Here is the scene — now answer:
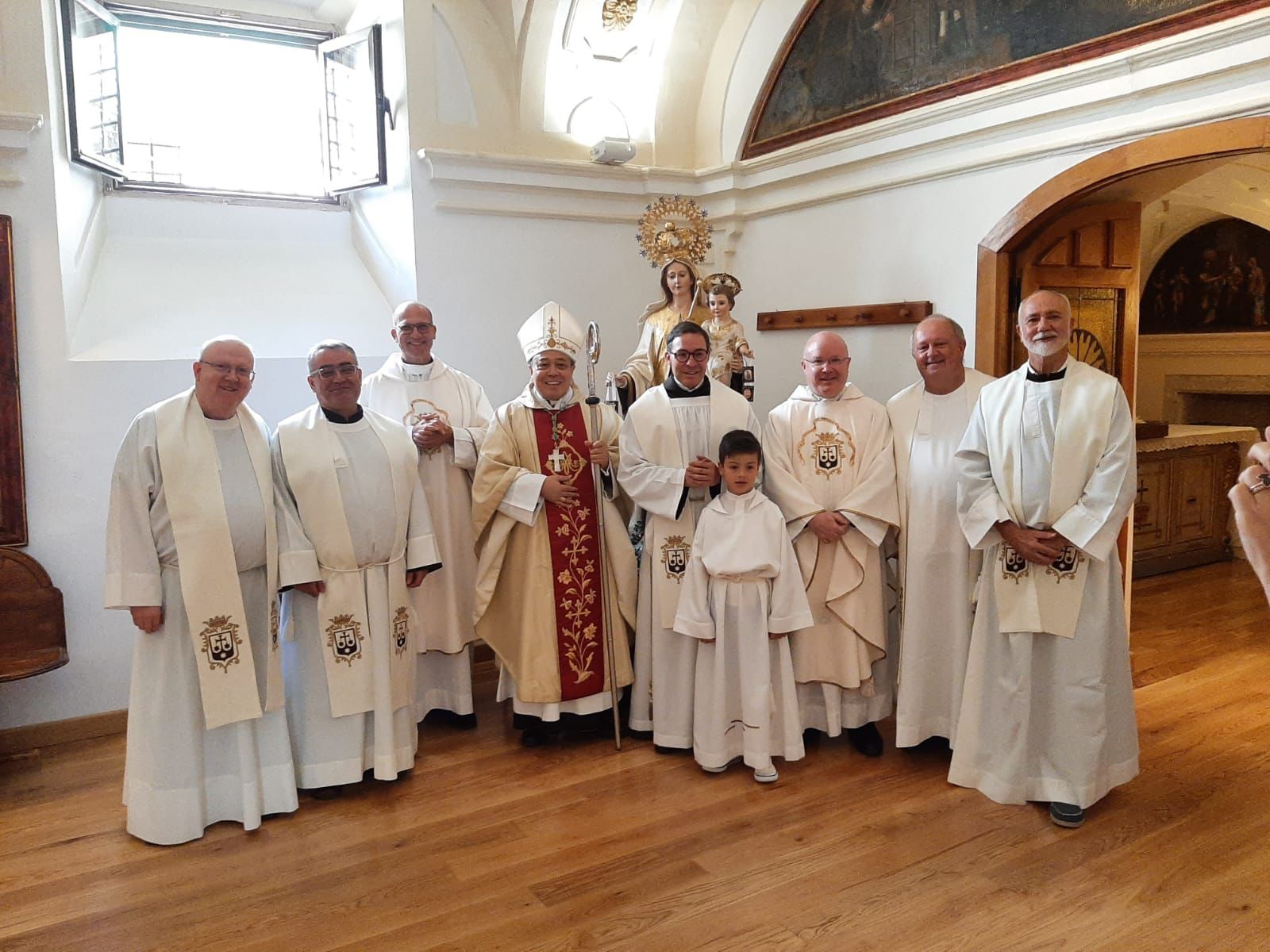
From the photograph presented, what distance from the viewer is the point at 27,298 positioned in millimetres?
4738

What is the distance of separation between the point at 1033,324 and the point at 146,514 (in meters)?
3.40

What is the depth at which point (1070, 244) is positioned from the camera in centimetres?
520

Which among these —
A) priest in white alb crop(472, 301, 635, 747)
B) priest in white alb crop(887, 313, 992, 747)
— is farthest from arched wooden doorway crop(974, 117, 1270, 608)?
priest in white alb crop(472, 301, 635, 747)

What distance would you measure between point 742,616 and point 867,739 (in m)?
0.92

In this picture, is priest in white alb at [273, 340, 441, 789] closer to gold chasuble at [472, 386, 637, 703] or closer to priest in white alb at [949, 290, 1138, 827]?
gold chasuble at [472, 386, 637, 703]

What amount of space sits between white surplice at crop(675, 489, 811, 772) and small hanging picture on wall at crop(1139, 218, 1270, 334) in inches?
285

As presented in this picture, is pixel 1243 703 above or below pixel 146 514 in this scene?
below

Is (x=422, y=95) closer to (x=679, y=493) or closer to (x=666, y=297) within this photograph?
(x=666, y=297)

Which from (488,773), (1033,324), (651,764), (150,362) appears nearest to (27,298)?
(150,362)

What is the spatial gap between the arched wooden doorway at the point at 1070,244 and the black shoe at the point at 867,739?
1.91 m

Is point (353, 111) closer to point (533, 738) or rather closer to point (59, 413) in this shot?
point (59, 413)

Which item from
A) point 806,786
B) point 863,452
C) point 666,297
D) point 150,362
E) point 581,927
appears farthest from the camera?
point 666,297

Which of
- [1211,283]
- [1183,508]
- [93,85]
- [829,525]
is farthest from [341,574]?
[1211,283]

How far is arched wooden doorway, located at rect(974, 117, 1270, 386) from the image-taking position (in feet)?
14.4
